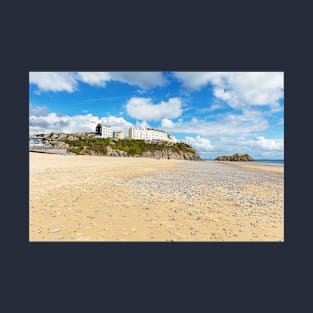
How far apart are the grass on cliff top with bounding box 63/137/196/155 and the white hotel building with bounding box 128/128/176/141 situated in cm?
1850

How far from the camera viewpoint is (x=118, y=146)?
7275cm

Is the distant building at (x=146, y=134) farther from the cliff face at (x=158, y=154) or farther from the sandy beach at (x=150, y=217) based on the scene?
the sandy beach at (x=150, y=217)

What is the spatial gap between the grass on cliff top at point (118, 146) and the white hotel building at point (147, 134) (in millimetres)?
18497

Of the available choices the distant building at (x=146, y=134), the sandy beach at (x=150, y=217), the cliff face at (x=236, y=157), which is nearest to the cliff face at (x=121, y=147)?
the cliff face at (x=236, y=157)

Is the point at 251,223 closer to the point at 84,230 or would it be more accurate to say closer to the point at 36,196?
the point at 84,230

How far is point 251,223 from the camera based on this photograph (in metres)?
4.01

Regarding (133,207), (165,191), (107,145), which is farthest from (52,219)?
(107,145)

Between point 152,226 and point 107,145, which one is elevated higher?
point 107,145

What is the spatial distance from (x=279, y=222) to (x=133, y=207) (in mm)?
4035

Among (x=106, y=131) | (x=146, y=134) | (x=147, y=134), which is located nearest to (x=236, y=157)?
(x=147, y=134)

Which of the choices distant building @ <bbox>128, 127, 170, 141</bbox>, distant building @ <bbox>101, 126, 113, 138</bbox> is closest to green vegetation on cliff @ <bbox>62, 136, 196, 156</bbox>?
distant building @ <bbox>128, 127, 170, 141</bbox>

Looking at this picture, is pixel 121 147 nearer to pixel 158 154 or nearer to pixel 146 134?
pixel 158 154

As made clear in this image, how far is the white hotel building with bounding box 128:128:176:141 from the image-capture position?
107812 millimetres

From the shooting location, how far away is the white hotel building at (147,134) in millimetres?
107812
